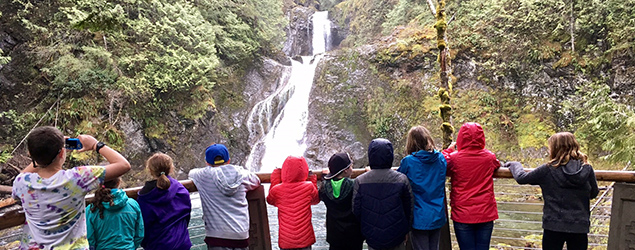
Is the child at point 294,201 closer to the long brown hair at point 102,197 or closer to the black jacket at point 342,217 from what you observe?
the black jacket at point 342,217

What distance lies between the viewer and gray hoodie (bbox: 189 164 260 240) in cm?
288

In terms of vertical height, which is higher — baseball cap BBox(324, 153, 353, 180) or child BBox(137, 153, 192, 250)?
baseball cap BBox(324, 153, 353, 180)

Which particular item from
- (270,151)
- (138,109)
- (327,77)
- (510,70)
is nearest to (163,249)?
(138,109)

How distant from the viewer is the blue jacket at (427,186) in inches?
112

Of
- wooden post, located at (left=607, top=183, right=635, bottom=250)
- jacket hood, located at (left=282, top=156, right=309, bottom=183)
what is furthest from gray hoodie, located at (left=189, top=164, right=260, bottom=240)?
wooden post, located at (left=607, top=183, right=635, bottom=250)

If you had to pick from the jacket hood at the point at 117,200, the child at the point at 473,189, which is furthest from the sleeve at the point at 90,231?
the child at the point at 473,189

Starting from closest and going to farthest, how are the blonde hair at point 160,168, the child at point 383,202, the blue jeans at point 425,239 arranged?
1. the blonde hair at point 160,168
2. the child at point 383,202
3. the blue jeans at point 425,239

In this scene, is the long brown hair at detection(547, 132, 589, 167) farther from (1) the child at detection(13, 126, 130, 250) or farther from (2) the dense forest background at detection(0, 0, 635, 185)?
(2) the dense forest background at detection(0, 0, 635, 185)

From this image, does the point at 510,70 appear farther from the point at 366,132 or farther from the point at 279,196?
the point at 279,196

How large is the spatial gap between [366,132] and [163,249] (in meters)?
12.0

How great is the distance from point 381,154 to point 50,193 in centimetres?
221

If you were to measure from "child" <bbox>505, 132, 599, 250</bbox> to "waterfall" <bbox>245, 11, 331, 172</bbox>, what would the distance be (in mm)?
10820

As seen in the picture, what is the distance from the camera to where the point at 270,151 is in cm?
1440

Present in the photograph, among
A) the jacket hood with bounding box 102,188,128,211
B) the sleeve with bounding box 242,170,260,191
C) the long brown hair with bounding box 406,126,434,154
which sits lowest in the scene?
the sleeve with bounding box 242,170,260,191
